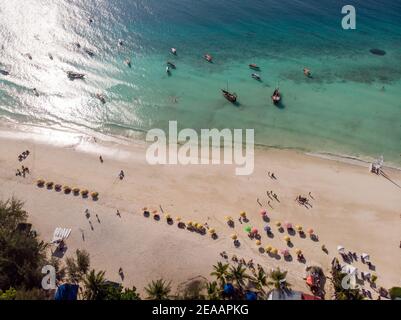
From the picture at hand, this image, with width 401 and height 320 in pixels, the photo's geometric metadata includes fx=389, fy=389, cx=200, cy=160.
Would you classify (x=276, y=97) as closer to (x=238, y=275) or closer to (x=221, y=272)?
(x=238, y=275)

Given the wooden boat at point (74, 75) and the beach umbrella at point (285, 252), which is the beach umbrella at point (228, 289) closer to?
the beach umbrella at point (285, 252)

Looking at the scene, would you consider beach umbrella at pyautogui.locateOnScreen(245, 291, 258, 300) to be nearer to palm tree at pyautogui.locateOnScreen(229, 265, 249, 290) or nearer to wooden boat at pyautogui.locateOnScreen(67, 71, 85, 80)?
palm tree at pyautogui.locateOnScreen(229, 265, 249, 290)

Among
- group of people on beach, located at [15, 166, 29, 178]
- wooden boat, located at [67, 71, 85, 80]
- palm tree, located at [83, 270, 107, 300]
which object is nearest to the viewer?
palm tree, located at [83, 270, 107, 300]

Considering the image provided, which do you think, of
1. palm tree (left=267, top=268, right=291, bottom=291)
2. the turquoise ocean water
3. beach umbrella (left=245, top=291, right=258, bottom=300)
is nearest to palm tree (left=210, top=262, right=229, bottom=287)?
beach umbrella (left=245, top=291, right=258, bottom=300)

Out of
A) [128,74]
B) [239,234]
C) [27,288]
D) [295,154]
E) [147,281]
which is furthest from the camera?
[128,74]

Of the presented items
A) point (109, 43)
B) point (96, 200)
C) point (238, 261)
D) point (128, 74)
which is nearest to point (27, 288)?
point (96, 200)

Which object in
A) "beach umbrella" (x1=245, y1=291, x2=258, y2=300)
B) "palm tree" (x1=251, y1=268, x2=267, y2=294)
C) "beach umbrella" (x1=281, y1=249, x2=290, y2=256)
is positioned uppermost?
"beach umbrella" (x1=281, y1=249, x2=290, y2=256)

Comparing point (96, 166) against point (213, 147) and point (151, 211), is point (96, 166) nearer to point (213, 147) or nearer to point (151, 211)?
point (151, 211)
